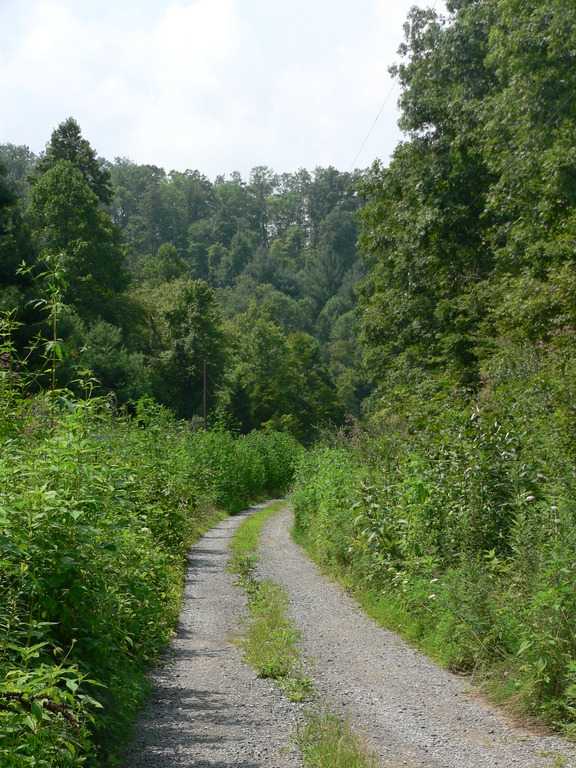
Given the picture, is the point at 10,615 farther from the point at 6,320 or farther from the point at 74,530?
the point at 6,320

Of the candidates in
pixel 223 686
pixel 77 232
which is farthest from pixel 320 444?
pixel 77 232

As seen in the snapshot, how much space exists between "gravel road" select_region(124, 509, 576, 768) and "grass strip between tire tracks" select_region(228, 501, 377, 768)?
13 cm

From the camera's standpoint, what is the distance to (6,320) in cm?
648

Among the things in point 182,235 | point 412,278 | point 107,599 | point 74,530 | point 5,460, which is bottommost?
point 107,599

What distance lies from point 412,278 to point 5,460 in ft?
78.0

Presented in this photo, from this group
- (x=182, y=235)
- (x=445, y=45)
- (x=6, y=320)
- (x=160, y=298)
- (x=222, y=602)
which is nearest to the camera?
(x=6, y=320)

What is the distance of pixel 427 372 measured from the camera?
27766 millimetres

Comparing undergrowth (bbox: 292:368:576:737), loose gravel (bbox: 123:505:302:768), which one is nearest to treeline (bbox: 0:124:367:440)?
loose gravel (bbox: 123:505:302:768)

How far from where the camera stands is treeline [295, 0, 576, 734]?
7402mm

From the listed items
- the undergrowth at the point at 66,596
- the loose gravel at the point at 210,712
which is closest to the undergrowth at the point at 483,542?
the loose gravel at the point at 210,712

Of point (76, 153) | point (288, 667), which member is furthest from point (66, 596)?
point (76, 153)

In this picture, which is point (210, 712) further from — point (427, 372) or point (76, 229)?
point (76, 229)

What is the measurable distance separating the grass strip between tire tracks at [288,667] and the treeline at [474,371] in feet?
4.70

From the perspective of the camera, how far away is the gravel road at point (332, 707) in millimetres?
5477
